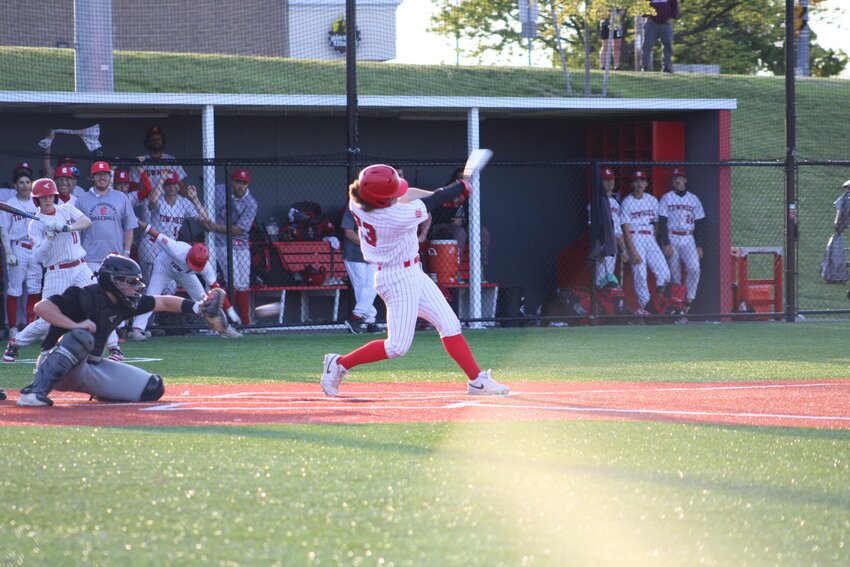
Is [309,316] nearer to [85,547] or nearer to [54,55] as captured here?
[54,55]

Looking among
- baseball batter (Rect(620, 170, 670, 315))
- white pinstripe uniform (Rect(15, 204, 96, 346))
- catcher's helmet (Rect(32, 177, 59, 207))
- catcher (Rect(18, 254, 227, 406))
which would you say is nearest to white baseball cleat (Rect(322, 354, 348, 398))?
catcher (Rect(18, 254, 227, 406))

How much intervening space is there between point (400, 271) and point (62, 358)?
7.56ft

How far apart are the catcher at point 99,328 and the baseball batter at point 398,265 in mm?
1065

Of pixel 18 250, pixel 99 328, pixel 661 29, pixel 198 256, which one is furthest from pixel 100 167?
pixel 661 29

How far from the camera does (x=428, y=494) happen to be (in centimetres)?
483

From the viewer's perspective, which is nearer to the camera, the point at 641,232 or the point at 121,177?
the point at 121,177

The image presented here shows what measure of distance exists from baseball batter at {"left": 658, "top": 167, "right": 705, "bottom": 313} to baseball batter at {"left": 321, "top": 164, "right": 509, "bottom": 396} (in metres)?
9.06

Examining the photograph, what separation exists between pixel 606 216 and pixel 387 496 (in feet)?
37.6

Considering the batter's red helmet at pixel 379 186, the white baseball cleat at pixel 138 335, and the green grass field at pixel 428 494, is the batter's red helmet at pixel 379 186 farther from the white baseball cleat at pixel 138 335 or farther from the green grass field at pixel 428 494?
the white baseball cleat at pixel 138 335

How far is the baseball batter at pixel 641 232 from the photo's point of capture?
1655cm

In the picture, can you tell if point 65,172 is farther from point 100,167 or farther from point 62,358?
point 62,358

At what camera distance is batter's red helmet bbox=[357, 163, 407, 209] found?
7957 mm

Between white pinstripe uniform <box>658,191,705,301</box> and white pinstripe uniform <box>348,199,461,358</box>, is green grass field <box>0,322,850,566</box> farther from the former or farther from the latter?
white pinstripe uniform <box>658,191,705,301</box>

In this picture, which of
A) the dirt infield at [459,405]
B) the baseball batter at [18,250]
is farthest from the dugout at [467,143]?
the dirt infield at [459,405]
